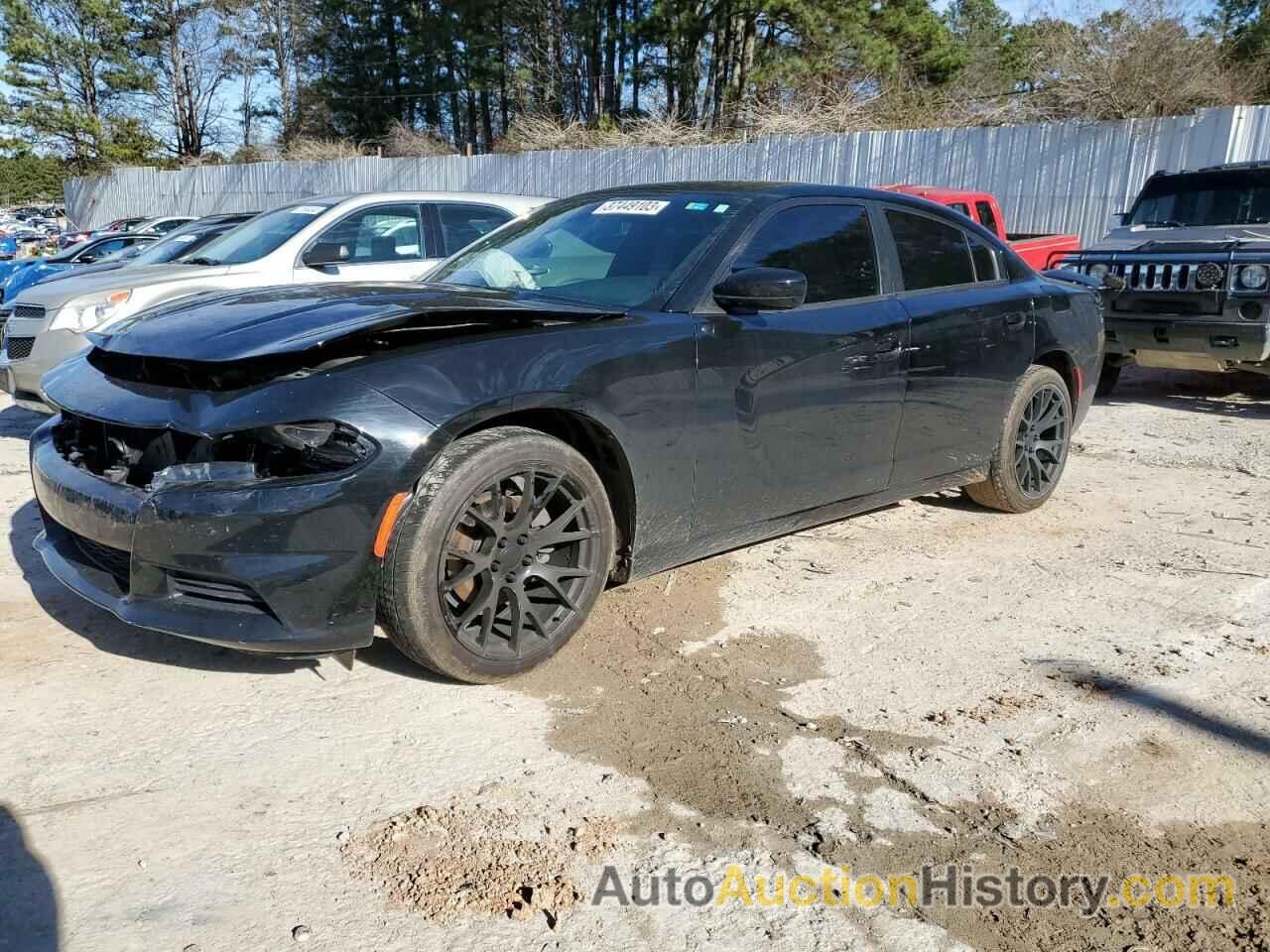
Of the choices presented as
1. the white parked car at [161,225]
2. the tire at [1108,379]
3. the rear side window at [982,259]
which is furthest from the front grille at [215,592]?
the white parked car at [161,225]

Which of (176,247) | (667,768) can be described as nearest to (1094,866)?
(667,768)

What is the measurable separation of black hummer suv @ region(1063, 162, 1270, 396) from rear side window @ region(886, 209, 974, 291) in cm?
242

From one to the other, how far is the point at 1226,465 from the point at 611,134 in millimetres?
22588

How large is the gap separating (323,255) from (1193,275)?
6.79m

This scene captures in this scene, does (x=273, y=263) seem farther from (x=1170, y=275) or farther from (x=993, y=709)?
(x=1170, y=275)

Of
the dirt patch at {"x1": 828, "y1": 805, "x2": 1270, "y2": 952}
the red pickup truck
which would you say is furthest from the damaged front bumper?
the red pickup truck

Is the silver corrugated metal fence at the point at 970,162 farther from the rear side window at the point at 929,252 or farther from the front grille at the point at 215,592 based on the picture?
the front grille at the point at 215,592

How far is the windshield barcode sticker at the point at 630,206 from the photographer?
4.25 m

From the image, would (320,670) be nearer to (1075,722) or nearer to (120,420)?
(120,420)

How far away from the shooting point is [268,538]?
9.42ft

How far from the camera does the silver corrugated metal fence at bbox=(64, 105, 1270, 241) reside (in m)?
14.8

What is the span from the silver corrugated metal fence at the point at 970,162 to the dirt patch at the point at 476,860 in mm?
11030

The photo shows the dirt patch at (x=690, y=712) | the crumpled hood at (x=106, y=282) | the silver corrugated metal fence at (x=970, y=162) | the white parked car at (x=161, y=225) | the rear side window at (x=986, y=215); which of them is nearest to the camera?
the dirt patch at (x=690, y=712)

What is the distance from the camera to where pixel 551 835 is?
8.54 ft
